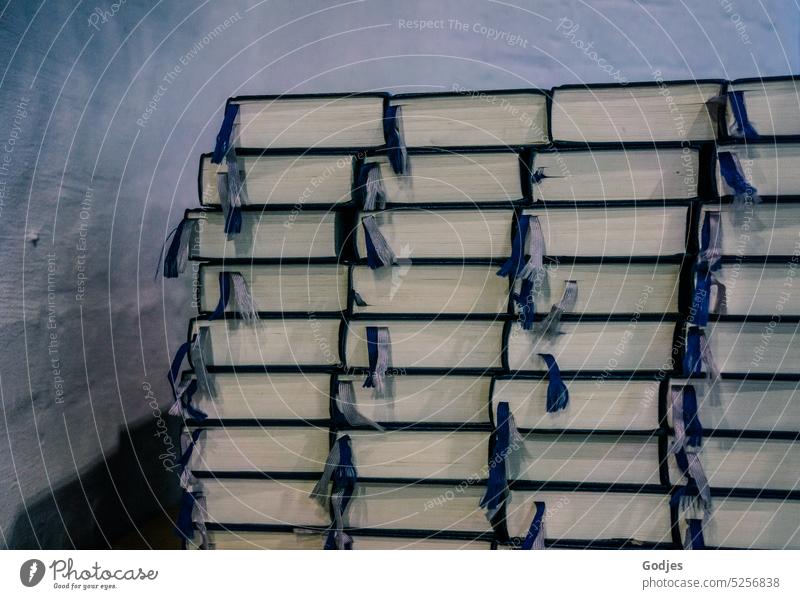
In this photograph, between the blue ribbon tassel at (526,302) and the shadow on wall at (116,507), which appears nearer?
the blue ribbon tassel at (526,302)

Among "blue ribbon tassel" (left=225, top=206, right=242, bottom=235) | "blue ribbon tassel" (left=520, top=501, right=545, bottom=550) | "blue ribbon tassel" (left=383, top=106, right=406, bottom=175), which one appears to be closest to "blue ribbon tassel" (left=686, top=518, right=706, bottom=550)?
"blue ribbon tassel" (left=520, top=501, right=545, bottom=550)

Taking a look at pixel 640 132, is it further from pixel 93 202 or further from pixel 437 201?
pixel 93 202

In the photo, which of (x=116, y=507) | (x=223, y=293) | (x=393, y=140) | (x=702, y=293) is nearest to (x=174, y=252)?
(x=223, y=293)

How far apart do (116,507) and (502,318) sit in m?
0.73

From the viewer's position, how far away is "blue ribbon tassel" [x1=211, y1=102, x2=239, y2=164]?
2.30 feet

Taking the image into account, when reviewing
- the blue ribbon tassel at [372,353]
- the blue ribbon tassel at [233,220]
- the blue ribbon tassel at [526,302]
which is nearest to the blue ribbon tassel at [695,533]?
the blue ribbon tassel at [526,302]

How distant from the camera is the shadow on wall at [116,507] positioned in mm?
847

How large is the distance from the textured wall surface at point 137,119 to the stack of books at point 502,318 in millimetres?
249

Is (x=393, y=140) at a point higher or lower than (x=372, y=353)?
higher

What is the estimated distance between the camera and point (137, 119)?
0.98 metres

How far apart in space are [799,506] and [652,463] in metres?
0.18

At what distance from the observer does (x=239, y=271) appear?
73 centimetres

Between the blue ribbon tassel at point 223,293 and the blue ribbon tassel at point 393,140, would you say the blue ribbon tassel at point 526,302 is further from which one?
the blue ribbon tassel at point 223,293

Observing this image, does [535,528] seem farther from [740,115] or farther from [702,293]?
[740,115]
